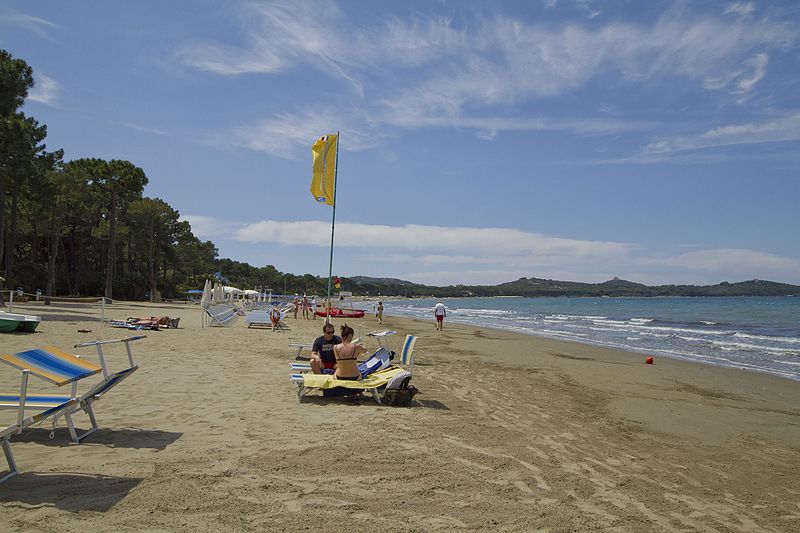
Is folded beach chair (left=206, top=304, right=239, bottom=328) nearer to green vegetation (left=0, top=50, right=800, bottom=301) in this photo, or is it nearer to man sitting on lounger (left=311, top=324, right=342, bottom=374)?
green vegetation (left=0, top=50, right=800, bottom=301)

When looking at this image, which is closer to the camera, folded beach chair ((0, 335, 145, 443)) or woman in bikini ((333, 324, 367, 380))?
folded beach chair ((0, 335, 145, 443))

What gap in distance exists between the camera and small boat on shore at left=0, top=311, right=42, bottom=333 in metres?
13.1

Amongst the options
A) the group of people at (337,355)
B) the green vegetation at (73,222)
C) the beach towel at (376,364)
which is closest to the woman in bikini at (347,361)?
the group of people at (337,355)

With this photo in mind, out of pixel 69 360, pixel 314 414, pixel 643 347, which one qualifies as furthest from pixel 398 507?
pixel 643 347

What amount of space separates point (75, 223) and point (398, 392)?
49.9 m

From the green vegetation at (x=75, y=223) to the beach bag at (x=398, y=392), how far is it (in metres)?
19.8

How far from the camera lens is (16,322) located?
524 inches

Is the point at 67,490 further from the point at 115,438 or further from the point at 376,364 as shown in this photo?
the point at 376,364

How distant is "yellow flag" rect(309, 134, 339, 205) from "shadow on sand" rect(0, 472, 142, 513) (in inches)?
396

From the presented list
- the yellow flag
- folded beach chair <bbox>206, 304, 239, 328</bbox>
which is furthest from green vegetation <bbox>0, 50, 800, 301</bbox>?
the yellow flag

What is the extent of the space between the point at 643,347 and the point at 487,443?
17524 millimetres

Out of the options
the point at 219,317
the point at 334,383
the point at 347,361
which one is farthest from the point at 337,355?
the point at 219,317

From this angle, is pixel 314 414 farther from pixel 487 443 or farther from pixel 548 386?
pixel 548 386

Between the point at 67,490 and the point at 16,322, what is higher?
the point at 16,322
